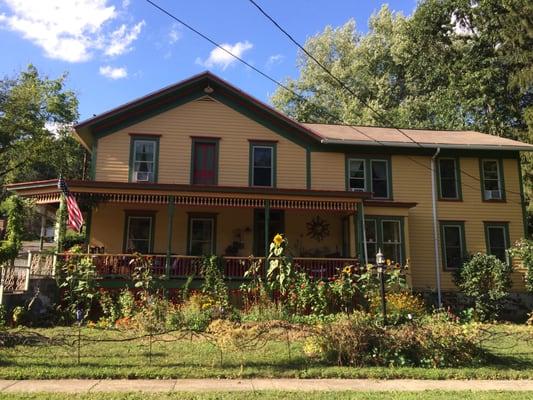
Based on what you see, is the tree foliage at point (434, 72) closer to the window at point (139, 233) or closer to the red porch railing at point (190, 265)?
the red porch railing at point (190, 265)

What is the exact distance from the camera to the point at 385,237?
59.7ft

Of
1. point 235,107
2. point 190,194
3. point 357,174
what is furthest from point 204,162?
point 357,174

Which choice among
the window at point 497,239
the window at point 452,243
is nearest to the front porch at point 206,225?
the window at point 452,243

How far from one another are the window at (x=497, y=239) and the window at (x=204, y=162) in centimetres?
1105

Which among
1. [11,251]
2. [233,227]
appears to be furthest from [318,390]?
[233,227]

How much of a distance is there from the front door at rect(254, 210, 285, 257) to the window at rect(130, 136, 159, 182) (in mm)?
4115

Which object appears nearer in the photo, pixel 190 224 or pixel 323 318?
pixel 323 318

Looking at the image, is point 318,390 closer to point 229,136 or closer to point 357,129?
point 229,136

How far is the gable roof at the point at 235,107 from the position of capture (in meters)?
17.9

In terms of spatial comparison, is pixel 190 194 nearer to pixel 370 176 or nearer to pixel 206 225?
pixel 206 225

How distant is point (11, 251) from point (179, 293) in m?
4.76

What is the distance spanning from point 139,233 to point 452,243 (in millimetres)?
12077

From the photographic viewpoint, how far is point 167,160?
1809 cm

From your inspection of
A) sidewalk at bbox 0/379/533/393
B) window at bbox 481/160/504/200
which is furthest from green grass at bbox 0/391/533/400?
window at bbox 481/160/504/200
